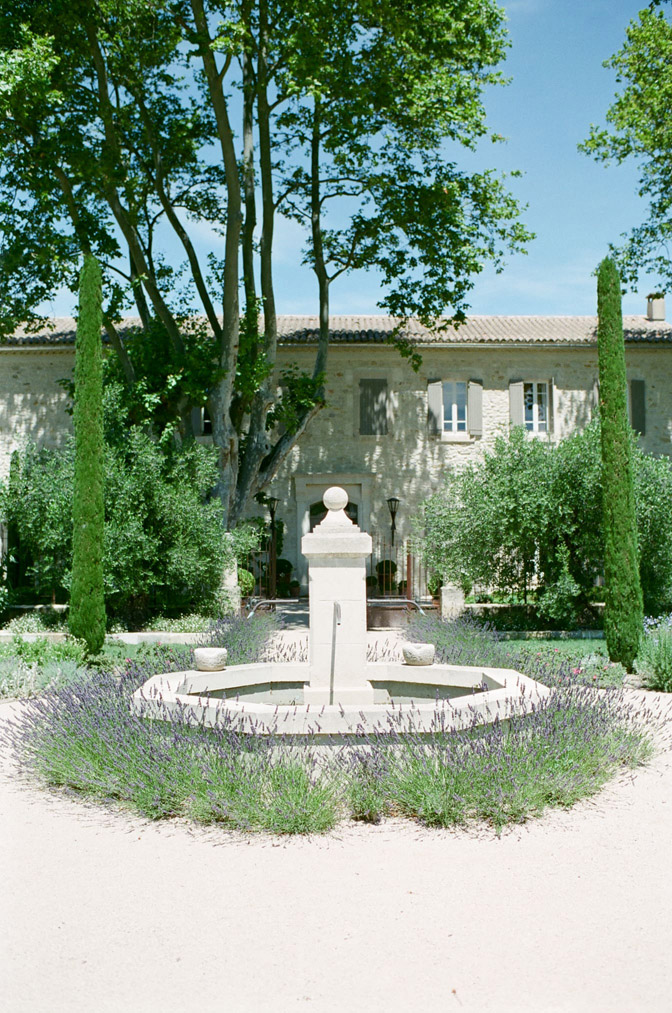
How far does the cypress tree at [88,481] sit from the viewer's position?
11.2 m

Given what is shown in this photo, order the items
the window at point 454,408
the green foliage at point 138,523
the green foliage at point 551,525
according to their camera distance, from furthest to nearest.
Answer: the window at point 454,408
the green foliage at point 138,523
the green foliage at point 551,525

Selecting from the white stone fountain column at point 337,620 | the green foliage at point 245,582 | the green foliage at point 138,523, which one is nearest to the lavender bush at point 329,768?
the white stone fountain column at point 337,620

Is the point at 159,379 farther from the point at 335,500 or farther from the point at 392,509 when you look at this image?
the point at 335,500

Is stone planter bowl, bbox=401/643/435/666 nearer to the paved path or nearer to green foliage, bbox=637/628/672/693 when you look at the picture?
the paved path

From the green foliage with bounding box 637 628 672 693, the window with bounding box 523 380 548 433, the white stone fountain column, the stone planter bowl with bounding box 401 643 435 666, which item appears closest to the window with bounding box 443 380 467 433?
the window with bounding box 523 380 548 433

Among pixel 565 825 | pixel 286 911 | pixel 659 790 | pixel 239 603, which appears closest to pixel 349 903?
pixel 286 911

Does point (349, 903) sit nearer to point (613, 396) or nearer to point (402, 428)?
point (613, 396)

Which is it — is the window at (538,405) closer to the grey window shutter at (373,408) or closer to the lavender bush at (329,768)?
the grey window shutter at (373,408)

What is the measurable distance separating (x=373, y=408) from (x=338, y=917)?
18168mm

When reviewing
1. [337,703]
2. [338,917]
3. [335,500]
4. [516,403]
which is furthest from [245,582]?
[338,917]

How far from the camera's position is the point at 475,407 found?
21.2 metres

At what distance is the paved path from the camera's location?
10.3 ft

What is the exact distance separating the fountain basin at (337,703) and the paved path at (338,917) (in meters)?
0.79

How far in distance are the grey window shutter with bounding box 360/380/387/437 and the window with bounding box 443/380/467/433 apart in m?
1.56
